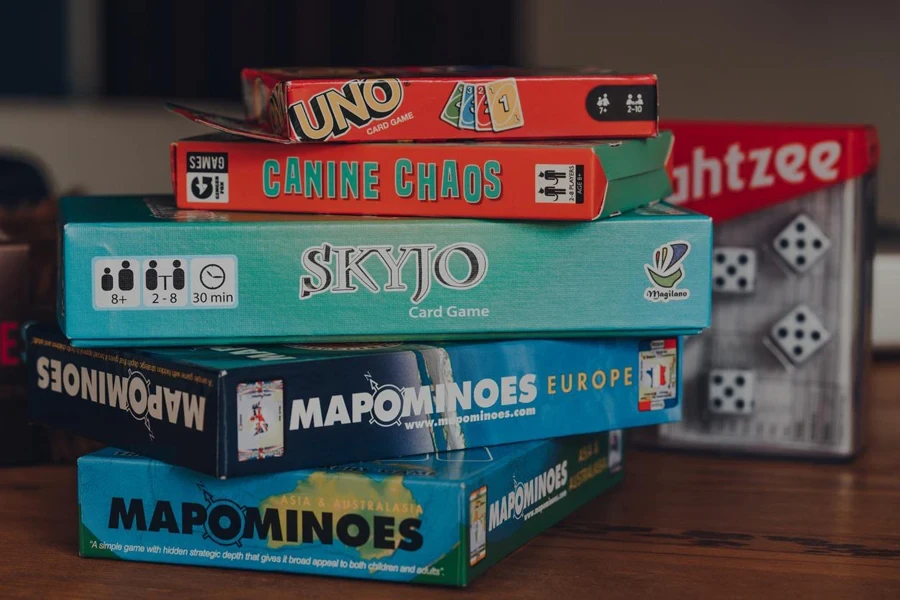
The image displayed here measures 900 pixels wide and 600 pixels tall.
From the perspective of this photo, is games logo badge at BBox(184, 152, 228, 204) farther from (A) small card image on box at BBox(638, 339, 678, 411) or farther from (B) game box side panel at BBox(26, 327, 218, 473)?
(A) small card image on box at BBox(638, 339, 678, 411)

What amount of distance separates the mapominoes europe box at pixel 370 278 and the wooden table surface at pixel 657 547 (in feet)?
0.44

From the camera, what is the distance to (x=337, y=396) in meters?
0.78

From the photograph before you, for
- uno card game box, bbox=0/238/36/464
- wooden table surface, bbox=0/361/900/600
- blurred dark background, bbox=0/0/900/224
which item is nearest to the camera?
wooden table surface, bbox=0/361/900/600

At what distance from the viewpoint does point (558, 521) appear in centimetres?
87

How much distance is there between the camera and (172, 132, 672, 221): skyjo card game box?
2.72 ft

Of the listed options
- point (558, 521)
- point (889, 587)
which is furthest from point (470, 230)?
point (889, 587)

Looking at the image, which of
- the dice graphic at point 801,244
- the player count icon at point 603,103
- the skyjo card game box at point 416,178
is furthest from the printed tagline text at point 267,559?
the dice graphic at point 801,244

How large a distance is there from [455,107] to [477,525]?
0.94ft

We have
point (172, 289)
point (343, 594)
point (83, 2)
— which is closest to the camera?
point (343, 594)

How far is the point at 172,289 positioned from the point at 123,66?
2.18 metres

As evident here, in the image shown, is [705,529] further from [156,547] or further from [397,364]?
[156,547]

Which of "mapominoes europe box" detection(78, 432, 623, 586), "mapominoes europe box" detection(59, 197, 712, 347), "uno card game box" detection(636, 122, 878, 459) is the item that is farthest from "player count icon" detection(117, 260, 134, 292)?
"uno card game box" detection(636, 122, 878, 459)

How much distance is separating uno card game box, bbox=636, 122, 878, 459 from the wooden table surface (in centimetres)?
4

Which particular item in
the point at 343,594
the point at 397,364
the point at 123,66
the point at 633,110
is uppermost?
the point at 123,66
